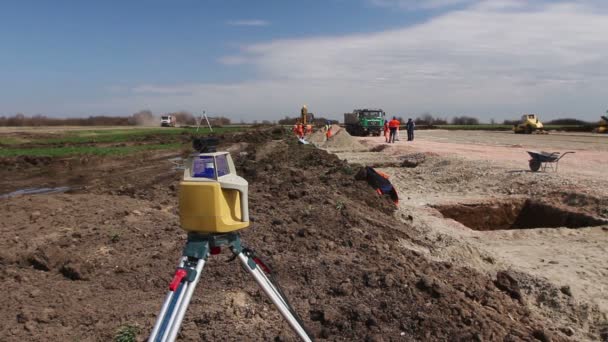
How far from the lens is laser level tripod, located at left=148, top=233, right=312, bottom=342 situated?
2033 millimetres

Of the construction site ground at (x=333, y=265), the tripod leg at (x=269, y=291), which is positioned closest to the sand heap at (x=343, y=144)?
the construction site ground at (x=333, y=265)

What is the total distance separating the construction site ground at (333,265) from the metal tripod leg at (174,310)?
1715 mm

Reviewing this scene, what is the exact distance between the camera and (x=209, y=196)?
2285 millimetres

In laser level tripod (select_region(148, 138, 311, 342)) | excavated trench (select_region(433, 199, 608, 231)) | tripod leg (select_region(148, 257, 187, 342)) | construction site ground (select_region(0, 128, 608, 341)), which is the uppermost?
laser level tripod (select_region(148, 138, 311, 342))

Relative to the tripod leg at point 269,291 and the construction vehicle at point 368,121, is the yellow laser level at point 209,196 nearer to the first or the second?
the tripod leg at point 269,291

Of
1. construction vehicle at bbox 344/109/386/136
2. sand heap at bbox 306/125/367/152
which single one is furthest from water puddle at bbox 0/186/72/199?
construction vehicle at bbox 344/109/386/136

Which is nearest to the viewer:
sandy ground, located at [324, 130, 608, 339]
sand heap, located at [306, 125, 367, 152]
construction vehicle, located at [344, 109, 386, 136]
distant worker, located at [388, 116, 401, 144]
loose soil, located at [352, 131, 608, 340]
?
loose soil, located at [352, 131, 608, 340]

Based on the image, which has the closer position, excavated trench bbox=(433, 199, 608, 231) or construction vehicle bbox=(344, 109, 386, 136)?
excavated trench bbox=(433, 199, 608, 231)

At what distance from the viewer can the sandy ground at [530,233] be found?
238 inches

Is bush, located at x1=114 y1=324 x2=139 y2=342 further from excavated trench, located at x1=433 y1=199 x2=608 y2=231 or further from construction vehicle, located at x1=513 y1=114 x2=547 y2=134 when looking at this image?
construction vehicle, located at x1=513 y1=114 x2=547 y2=134

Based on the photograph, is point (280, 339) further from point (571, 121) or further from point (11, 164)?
point (571, 121)

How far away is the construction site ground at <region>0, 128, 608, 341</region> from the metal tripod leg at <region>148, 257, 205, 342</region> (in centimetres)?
171

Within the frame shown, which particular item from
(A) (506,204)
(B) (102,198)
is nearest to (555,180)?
(A) (506,204)

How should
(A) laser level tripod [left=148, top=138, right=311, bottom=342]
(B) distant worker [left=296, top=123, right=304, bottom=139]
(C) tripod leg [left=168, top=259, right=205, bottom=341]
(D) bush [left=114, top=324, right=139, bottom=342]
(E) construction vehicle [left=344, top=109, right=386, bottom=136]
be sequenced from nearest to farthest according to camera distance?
(C) tripod leg [left=168, top=259, right=205, bottom=341]
(A) laser level tripod [left=148, top=138, right=311, bottom=342]
(D) bush [left=114, top=324, right=139, bottom=342]
(B) distant worker [left=296, top=123, right=304, bottom=139]
(E) construction vehicle [left=344, top=109, right=386, bottom=136]
